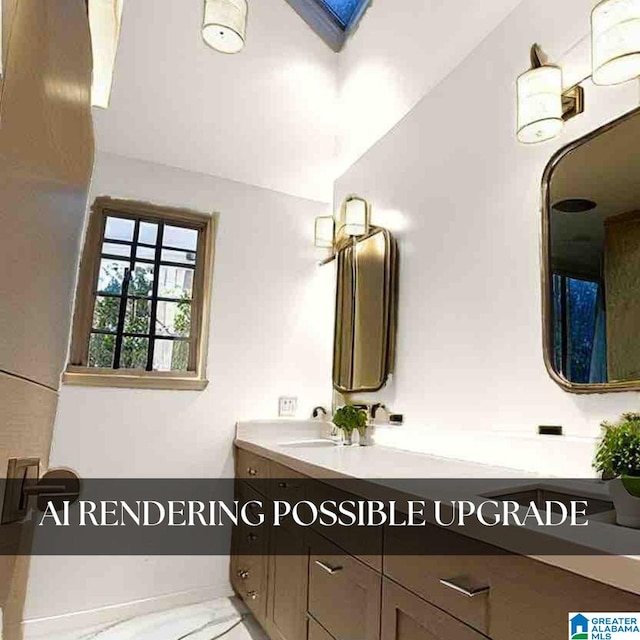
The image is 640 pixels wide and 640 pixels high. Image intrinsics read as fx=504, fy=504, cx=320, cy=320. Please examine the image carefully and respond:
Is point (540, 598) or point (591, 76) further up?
point (591, 76)

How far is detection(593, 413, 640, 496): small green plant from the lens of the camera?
1.03 m

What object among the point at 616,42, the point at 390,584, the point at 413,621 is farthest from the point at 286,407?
the point at 616,42

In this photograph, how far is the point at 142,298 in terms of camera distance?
2771 mm

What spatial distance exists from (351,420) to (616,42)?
69.7 inches

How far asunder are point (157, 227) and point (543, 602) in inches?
101

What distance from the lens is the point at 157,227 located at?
112 inches

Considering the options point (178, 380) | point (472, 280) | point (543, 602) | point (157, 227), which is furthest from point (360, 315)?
point (543, 602)

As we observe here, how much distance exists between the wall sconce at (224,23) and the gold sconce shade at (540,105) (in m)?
1.09

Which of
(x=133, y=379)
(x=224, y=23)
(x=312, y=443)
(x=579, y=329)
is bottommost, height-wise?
(x=312, y=443)

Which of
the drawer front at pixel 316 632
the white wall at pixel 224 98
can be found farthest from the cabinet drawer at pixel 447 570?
the white wall at pixel 224 98

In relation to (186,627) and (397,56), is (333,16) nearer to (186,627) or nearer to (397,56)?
(397,56)

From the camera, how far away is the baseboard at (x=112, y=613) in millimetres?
2281

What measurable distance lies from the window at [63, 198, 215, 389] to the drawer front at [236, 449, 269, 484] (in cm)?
45

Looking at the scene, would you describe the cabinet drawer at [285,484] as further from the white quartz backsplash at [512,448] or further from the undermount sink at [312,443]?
the white quartz backsplash at [512,448]
